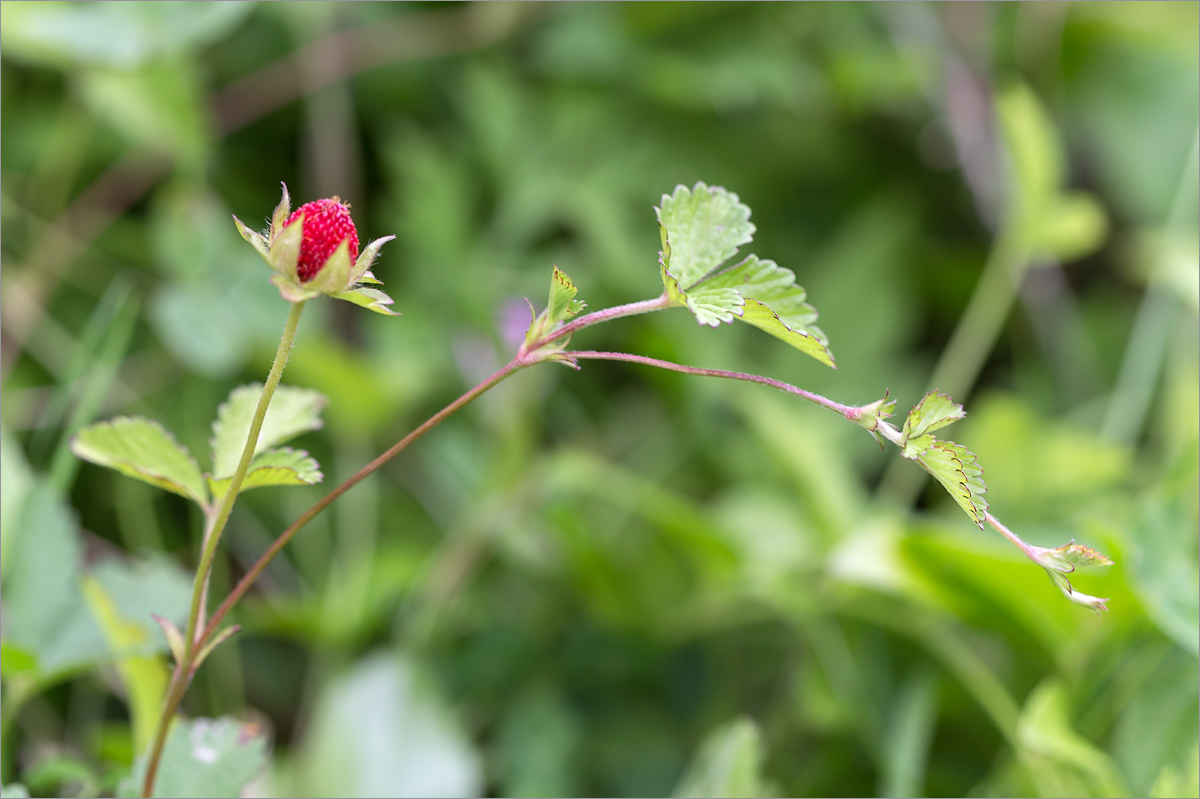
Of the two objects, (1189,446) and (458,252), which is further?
(458,252)

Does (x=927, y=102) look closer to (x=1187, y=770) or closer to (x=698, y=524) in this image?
(x=698, y=524)

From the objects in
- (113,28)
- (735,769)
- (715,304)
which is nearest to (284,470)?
(715,304)

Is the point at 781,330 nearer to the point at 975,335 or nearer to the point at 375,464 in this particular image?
the point at 375,464

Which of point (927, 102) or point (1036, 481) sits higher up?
point (927, 102)

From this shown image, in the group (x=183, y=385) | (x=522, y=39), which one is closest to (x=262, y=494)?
(x=183, y=385)

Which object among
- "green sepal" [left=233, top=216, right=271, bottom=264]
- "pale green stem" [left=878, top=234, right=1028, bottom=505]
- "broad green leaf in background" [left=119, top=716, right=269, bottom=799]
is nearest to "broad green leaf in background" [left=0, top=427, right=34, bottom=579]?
"broad green leaf in background" [left=119, top=716, right=269, bottom=799]

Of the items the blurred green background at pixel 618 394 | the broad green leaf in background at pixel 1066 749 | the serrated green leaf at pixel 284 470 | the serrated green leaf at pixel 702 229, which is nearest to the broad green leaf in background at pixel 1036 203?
the blurred green background at pixel 618 394
